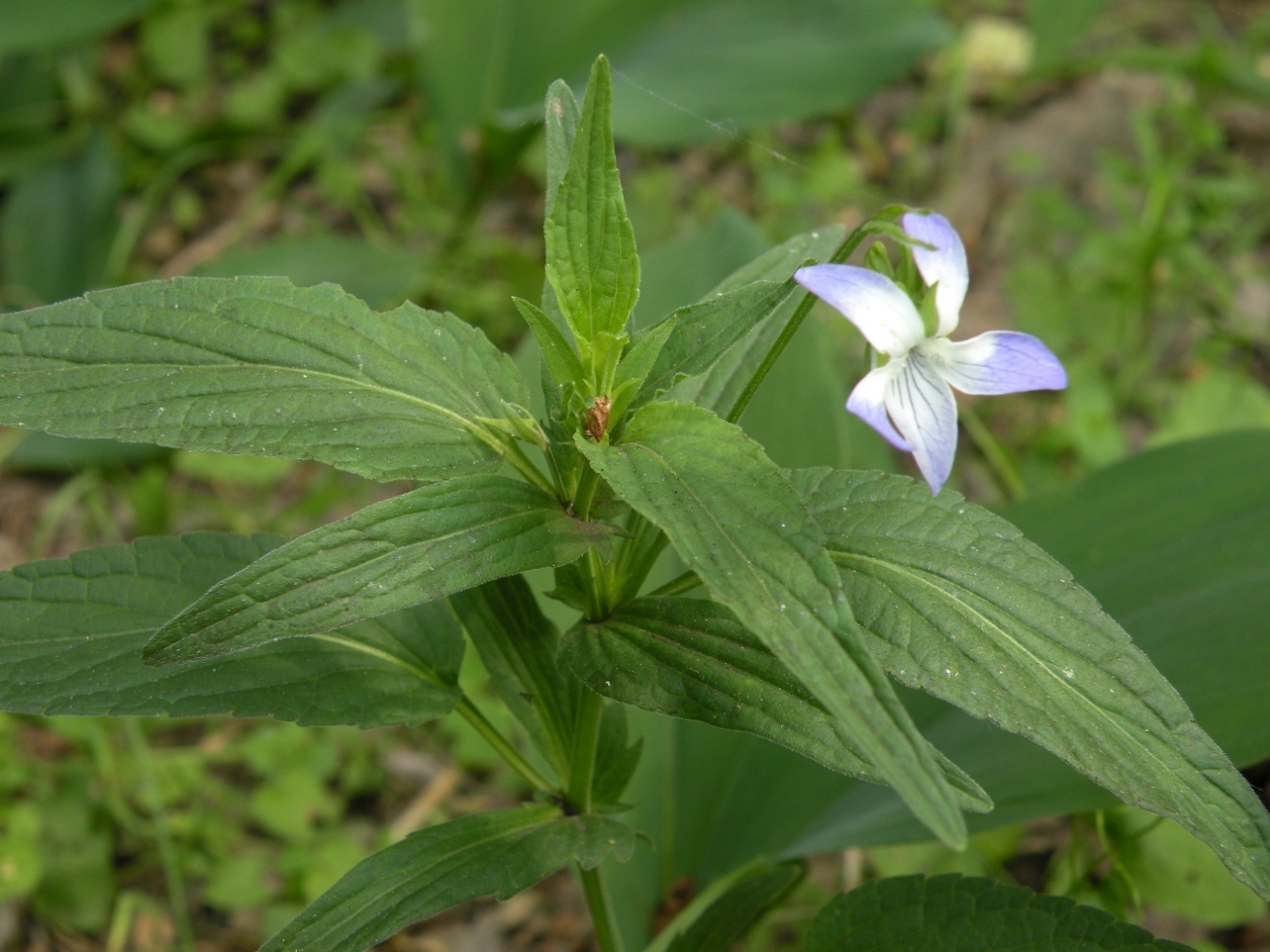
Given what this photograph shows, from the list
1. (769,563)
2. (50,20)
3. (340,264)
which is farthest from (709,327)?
(50,20)

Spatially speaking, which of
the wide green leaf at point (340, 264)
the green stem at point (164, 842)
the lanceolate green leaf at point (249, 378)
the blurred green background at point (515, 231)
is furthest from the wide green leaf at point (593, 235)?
the wide green leaf at point (340, 264)

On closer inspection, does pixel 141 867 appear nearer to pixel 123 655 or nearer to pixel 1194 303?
pixel 123 655

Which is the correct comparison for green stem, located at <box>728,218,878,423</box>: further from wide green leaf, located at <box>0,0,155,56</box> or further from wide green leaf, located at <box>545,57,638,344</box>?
wide green leaf, located at <box>0,0,155,56</box>

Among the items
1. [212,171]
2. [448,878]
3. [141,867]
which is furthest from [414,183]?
[448,878]

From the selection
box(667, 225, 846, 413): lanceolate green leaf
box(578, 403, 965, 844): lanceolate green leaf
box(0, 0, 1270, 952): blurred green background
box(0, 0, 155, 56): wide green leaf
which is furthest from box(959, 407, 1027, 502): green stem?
box(0, 0, 155, 56): wide green leaf

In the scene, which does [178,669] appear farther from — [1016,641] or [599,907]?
[1016,641]

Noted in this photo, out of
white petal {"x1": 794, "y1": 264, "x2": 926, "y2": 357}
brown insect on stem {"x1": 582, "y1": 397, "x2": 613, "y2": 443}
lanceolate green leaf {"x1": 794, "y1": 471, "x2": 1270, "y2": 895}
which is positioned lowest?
lanceolate green leaf {"x1": 794, "y1": 471, "x2": 1270, "y2": 895}

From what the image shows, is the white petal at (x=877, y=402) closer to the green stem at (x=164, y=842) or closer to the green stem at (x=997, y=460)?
the green stem at (x=997, y=460)
